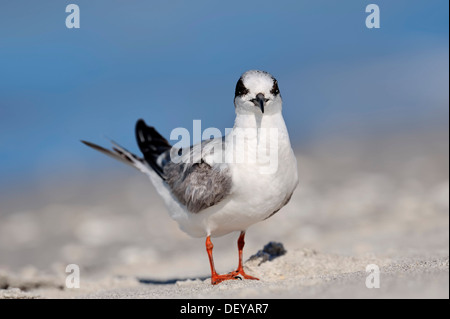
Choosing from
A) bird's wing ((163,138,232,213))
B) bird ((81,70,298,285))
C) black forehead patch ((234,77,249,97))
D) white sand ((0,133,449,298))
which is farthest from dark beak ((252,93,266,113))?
white sand ((0,133,449,298))

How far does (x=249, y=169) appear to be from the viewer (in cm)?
510

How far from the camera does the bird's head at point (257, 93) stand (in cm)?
502

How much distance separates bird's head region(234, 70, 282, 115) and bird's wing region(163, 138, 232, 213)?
0.49 m

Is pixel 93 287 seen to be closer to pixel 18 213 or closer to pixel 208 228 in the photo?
pixel 208 228

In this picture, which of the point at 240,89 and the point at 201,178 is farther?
the point at 201,178

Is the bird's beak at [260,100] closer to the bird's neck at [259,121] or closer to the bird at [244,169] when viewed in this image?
the bird at [244,169]

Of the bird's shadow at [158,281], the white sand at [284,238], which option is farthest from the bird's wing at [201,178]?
the bird's shadow at [158,281]

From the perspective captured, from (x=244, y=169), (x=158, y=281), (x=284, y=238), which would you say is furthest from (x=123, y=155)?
(x=284, y=238)

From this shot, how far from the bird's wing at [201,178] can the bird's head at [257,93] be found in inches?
19.5

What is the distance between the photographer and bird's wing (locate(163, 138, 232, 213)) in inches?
205

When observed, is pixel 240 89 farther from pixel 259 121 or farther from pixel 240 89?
pixel 259 121

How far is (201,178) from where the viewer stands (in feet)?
17.7

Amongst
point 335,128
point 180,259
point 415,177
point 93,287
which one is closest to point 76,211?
point 180,259

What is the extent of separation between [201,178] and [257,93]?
3.08 ft
